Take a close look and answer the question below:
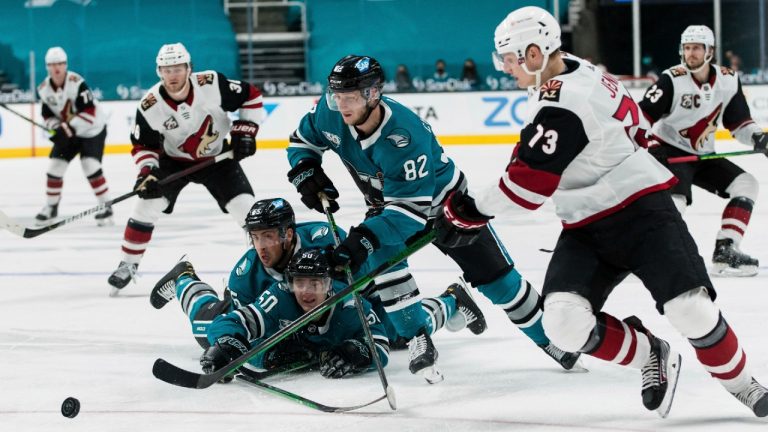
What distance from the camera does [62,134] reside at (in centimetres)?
730

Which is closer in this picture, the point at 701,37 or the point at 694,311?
the point at 694,311

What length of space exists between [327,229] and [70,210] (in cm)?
483

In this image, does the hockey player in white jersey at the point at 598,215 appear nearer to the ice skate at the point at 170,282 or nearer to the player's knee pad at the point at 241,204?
the ice skate at the point at 170,282

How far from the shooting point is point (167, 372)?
2.82 m

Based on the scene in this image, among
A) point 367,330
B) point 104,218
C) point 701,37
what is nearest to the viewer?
point 367,330

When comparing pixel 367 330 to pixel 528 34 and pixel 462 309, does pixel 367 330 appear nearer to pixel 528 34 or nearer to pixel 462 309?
pixel 462 309

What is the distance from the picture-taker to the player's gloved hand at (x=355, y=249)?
9.46ft

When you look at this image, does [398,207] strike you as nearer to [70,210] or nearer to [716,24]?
[70,210]

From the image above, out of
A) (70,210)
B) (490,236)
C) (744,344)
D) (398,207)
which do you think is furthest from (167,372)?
(70,210)

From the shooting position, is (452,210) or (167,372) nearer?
(452,210)

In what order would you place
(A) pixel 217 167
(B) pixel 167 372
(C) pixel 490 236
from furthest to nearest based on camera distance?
(A) pixel 217 167 < (C) pixel 490 236 < (B) pixel 167 372

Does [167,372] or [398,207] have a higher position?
[398,207]

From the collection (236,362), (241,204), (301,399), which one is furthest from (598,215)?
(241,204)

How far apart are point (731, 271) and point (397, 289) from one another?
7.11ft
